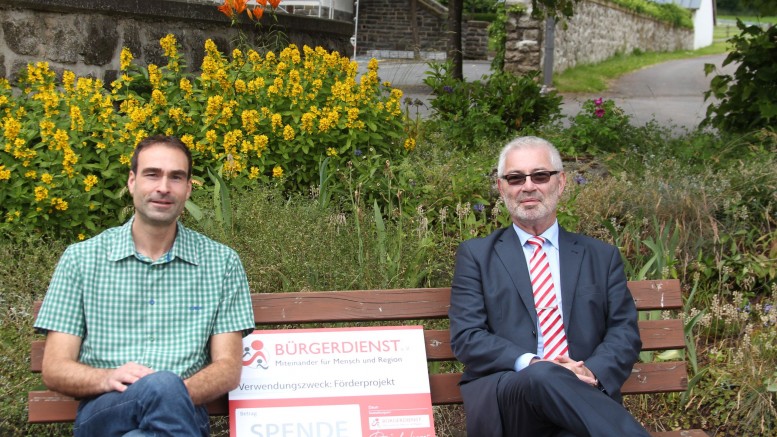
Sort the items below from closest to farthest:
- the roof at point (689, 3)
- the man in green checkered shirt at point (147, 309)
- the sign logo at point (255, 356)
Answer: the man in green checkered shirt at point (147, 309)
the sign logo at point (255, 356)
the roof at point (689, 3)

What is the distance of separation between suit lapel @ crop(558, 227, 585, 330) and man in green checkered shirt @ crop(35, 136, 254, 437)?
1203mm

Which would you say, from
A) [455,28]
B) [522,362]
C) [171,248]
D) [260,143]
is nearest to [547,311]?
[522,362]

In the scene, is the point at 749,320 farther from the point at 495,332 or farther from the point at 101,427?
the point at 101,427

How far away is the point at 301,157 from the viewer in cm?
617

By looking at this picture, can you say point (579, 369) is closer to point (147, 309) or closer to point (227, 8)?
point (147, 309)

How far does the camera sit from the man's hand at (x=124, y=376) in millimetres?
3293

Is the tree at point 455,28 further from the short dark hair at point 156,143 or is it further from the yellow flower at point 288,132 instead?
the short dark hair at point 156,143

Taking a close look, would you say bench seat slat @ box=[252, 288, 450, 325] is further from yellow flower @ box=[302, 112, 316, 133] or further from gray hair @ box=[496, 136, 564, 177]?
yellow flower @ box=[302, 112, 316, 133]

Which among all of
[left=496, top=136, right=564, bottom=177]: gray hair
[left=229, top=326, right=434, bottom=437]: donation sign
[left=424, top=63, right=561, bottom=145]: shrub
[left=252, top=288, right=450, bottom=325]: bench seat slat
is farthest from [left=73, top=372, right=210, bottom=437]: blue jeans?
[left=424, top=63, right=561, bottom=145]: shrub

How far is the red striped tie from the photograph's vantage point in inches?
152

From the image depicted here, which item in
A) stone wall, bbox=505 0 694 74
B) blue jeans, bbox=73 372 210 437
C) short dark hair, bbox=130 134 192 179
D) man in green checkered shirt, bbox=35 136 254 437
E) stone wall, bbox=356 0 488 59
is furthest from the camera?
stone wall, bbox=356 0 488 59

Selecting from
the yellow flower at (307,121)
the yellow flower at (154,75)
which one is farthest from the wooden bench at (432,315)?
the yellow flower at (154,75)

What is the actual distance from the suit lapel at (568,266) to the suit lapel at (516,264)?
12 centimetres

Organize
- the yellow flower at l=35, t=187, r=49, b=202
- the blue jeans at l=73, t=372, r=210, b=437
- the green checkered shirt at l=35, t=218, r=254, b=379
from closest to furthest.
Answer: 1. the blue jeans at l=73, t=372, r=210, b=437
2. the green checkered shirt at l=35, t=218, r=254, b=379
3. the yellow flower at l=35, t=187, r=49, b=202
